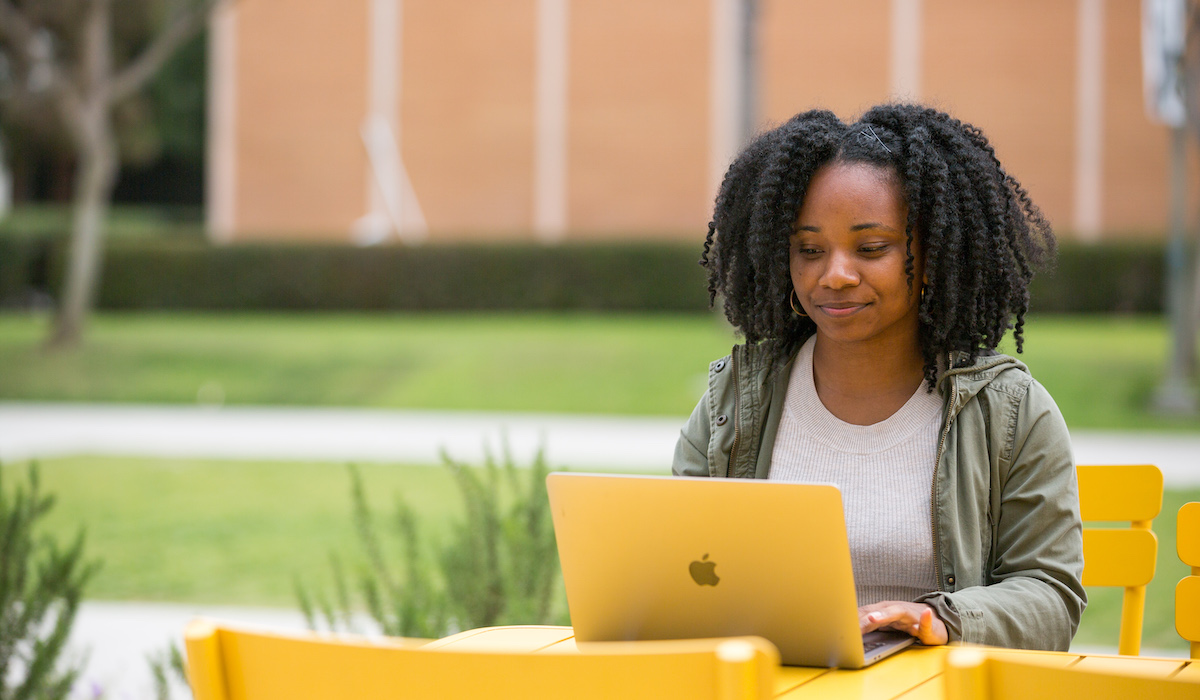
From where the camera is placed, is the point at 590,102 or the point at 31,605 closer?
the point at 31,605

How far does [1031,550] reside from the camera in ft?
6.64

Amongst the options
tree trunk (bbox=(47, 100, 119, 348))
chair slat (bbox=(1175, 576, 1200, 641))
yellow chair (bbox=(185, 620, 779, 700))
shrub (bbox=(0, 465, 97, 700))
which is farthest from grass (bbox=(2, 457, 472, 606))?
tree trunk (bbox=(47, 100, 119, 348))

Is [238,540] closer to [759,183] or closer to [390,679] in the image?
[759,183]

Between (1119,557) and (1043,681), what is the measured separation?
1.54m

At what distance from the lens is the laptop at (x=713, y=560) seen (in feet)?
5.08

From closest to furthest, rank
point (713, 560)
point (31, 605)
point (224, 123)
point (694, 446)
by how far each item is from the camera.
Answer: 1. point (713, 560)
2. point (694, 446)
3. point (31, 605)
4. point (224, 123)

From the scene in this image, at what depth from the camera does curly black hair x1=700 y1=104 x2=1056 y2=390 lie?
2.12m

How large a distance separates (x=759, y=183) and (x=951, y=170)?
35 centimetres

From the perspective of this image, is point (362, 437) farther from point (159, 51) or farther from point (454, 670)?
point (454, 670)

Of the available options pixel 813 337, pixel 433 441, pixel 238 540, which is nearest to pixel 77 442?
pixel 433 441

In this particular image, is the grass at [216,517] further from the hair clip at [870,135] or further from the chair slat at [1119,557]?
the hair clip at [870,135]

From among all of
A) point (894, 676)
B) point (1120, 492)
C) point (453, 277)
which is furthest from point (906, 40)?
point (894, 676)

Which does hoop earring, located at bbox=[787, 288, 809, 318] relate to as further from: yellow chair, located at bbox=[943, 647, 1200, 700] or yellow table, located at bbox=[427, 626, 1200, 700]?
yellow chair, located at bbox=[943, 647, 1200, 700]

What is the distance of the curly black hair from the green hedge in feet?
43.7
